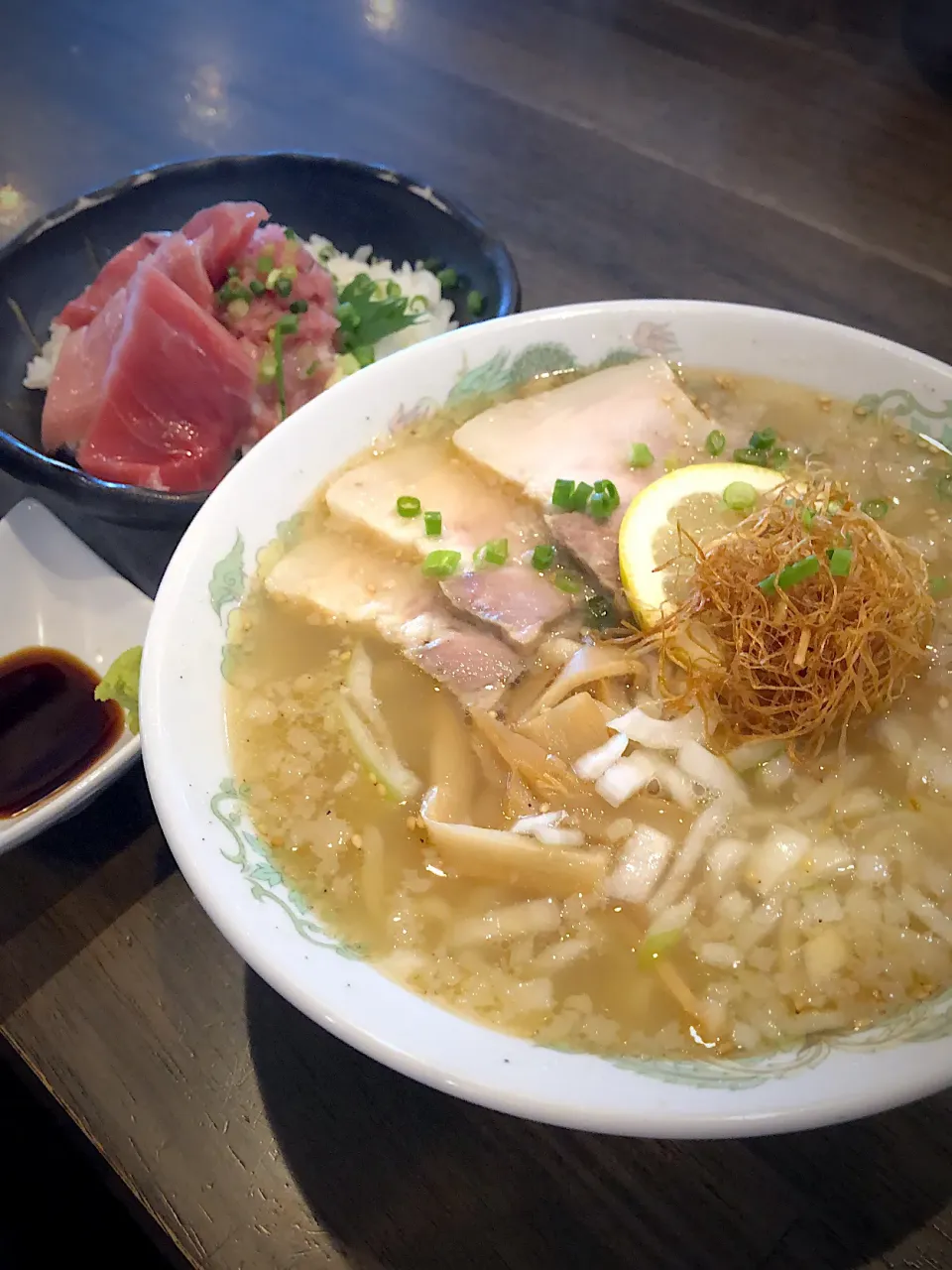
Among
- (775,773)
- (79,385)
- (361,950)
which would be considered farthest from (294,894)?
(79,385)

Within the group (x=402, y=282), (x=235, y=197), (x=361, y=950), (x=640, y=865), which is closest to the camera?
(x=361, y=950)

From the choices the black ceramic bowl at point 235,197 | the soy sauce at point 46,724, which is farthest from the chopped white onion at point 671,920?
the black ceramic bowl at point 235,197

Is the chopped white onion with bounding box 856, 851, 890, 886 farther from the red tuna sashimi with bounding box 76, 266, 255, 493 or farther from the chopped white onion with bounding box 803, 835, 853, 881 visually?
the red tuna sashimi with bounding box 76, 266, 255, 493

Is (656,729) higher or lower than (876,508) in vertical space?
lower

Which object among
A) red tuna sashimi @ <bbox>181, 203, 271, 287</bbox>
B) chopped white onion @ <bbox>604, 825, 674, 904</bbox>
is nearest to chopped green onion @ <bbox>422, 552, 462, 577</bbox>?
chopped white onion @ <bbox>604, 825, 674, 904</bbox>

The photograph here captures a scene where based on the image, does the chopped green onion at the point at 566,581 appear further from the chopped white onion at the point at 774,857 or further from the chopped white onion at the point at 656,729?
the chopped white onion at the point at 774,857

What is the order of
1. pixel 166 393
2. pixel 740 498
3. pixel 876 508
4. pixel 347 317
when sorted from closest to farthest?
pixel 740 498 → pixel 876 508 → pixel 166 393 → pixel 347 317

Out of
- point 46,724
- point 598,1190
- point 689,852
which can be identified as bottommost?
point 46,724

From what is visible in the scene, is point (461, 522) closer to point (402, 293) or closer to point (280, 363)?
point (280, 363)
